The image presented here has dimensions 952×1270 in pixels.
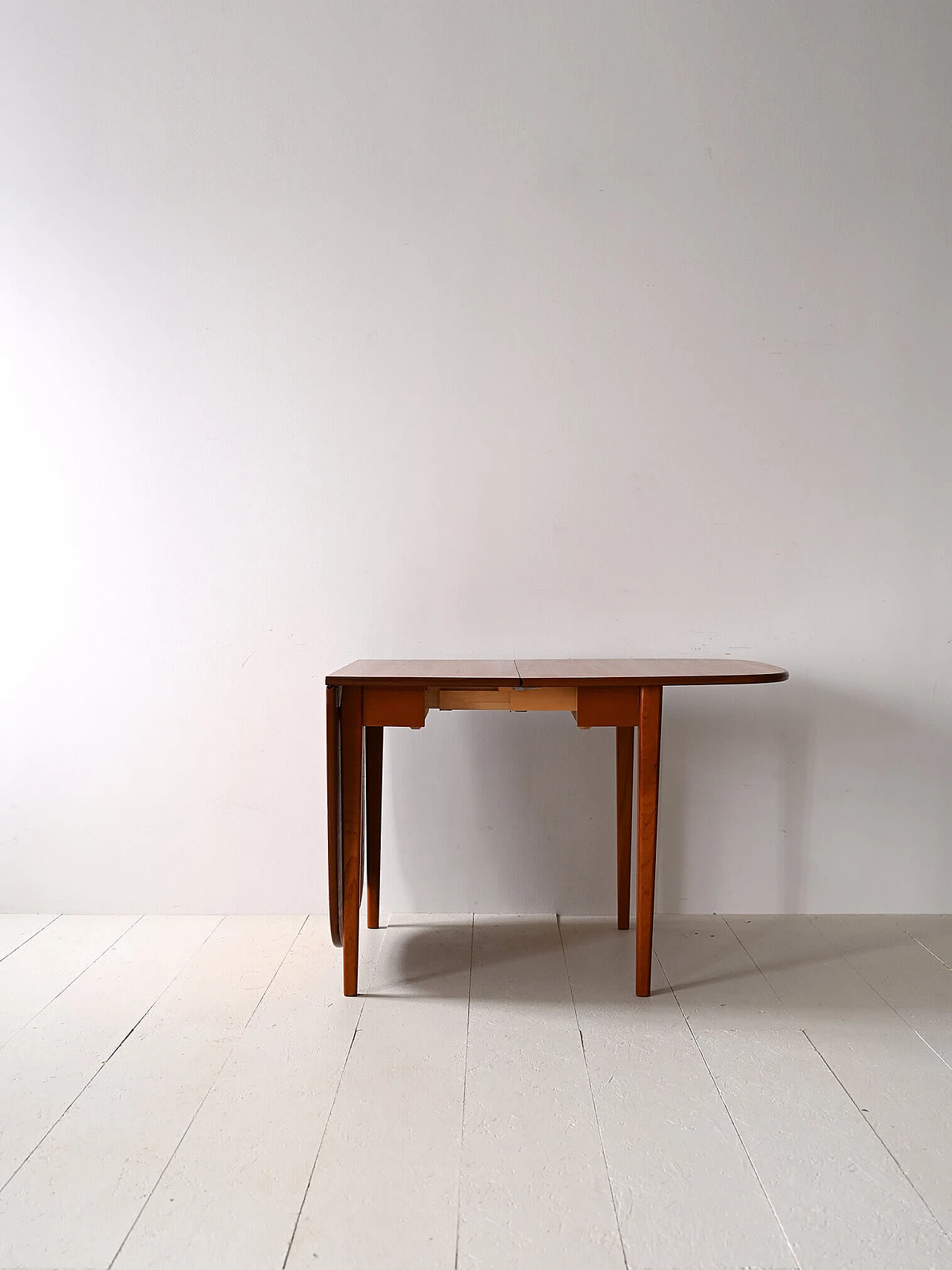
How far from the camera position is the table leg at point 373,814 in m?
2.34

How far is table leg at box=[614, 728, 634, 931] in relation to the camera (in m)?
2.35

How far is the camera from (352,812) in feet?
6.53

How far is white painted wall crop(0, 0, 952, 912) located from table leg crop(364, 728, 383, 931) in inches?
5.4

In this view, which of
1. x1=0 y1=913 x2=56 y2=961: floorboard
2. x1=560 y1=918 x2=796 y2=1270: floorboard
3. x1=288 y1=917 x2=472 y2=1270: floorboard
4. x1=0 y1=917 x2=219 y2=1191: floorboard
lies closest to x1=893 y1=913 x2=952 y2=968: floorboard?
x1=560 y1=918 x2=796 y2=1270: floorboard

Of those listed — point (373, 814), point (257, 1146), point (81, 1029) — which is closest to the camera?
point (257, 1146)

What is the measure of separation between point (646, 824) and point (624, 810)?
0.40 metres

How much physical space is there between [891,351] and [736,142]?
2.16ft

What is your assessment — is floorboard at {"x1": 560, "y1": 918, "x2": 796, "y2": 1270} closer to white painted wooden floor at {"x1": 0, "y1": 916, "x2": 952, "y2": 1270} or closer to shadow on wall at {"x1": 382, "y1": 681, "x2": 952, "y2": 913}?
white painted wooden floor at {"x1": 0, "y1": 916, "x2": 952, "y2": 1270}

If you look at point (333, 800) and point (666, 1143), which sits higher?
point (333, 800)

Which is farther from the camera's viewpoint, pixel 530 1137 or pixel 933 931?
pixel 933 931

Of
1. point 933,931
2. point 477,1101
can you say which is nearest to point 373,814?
point 477,1101

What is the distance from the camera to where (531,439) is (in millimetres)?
2510

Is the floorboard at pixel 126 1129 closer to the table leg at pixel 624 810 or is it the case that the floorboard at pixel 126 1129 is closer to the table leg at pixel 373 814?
the table leg at pixel 373 814

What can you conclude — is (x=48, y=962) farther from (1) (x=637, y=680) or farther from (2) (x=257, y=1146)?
(1) (x=637, y=680)
